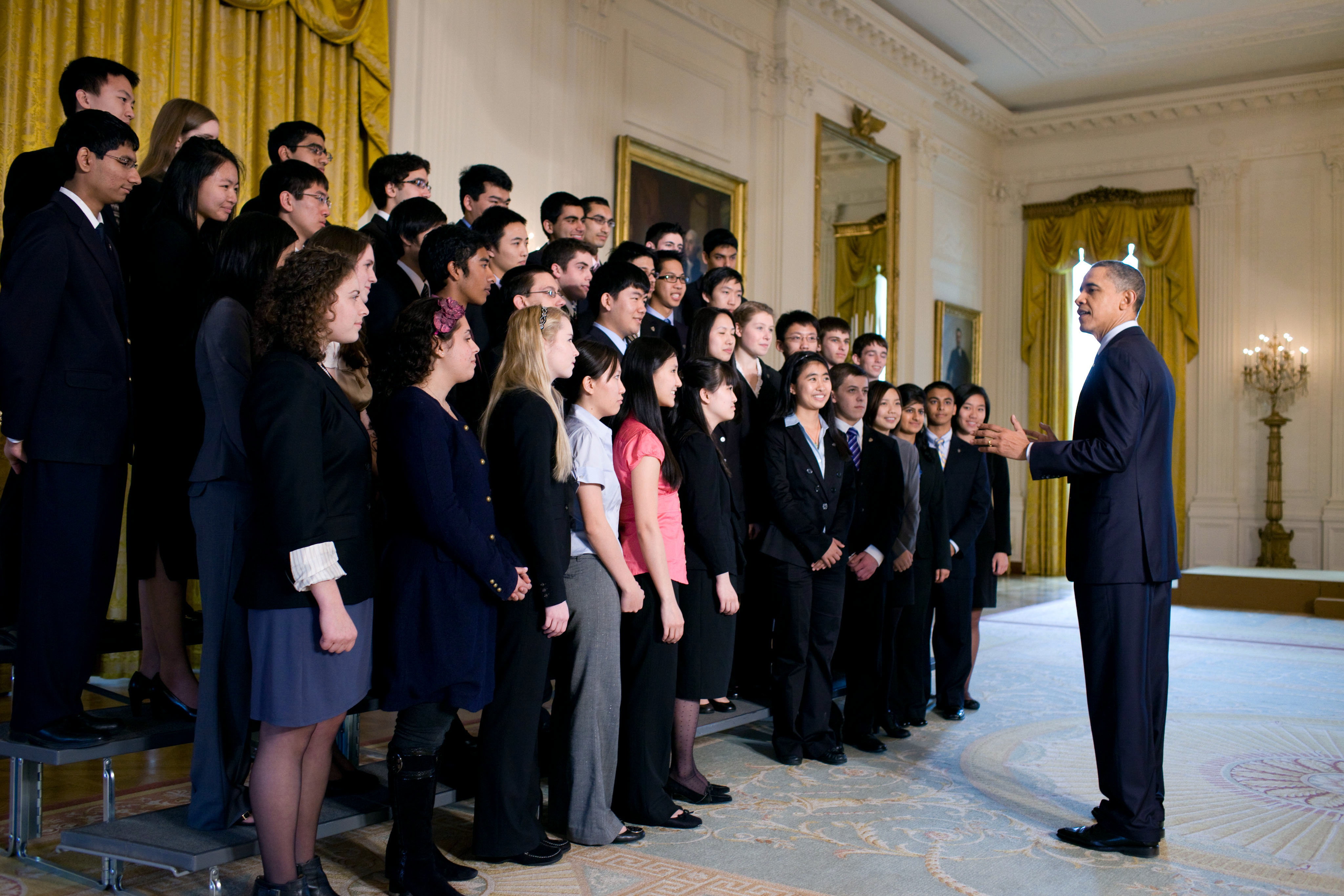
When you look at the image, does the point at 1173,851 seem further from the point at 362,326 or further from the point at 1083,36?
the point at 1083,36

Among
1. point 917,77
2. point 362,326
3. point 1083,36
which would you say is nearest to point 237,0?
point 362,326

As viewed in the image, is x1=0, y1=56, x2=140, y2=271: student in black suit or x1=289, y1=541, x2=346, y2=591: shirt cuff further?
x1=0, y1=56, x2=140, y2=271: student in black suit

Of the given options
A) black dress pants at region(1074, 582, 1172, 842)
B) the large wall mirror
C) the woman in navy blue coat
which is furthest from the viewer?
the large wall mirror

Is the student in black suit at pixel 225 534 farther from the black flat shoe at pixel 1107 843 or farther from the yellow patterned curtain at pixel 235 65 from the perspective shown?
the yellow patterned curtain at pixel 235 65

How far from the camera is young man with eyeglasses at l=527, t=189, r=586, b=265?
16.4 feet

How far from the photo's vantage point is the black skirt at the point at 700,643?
378 centimetres

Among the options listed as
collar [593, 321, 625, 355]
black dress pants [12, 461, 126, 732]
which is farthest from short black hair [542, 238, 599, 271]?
black dress pants [12, 461, 126, 732]

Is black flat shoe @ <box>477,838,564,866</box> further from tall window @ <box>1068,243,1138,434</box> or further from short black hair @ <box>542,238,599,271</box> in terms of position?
tall window @ <box>1068,243,1138,434</box>

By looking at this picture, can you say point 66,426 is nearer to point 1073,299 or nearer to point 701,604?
point 701,604

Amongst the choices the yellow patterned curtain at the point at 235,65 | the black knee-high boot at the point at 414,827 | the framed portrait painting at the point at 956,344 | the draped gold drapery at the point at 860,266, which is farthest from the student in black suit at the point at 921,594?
the framed portrait painting at the point at 956,344

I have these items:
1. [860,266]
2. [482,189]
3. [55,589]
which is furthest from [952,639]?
[860,266]

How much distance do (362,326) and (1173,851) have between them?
10.2ft

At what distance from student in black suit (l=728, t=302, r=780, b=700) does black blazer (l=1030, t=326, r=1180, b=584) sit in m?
1.37

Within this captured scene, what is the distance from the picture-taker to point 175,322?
3.31 meters
